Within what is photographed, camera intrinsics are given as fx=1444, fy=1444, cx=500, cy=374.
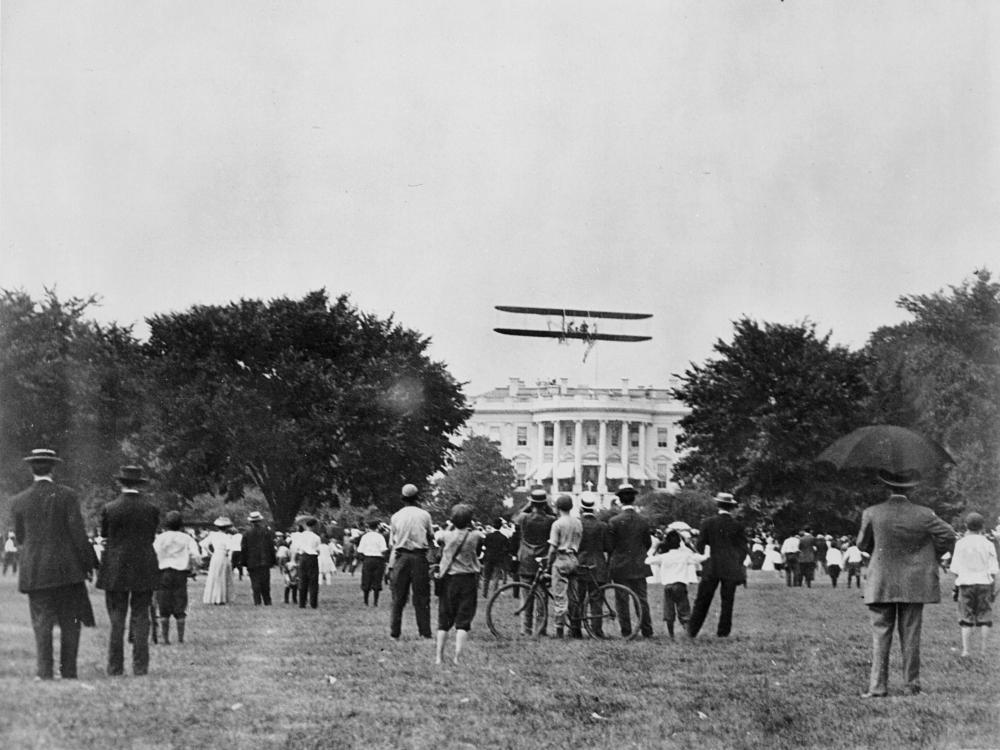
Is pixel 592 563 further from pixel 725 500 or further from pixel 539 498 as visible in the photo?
pixel 539 498

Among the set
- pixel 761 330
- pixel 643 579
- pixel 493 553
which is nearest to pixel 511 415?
pixel 761 330

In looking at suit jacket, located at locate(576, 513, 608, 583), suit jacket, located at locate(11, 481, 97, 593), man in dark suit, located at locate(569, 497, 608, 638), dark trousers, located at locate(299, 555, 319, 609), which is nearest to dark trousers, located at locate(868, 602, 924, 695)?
man in dark suit, located at locate(569, 497, 608, 638)

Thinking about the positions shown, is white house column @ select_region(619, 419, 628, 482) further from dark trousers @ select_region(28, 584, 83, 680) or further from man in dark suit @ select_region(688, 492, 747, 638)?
dark trousers @ select_region(28, 584, 83, 680)

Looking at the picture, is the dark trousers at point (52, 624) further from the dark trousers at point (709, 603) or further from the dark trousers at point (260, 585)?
the dark trousers at point (260, 585)

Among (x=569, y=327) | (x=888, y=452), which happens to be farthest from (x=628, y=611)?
(x=569, y=327)

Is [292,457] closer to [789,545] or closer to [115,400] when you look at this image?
[115,400]

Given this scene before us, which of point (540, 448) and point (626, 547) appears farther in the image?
point (540, 448)

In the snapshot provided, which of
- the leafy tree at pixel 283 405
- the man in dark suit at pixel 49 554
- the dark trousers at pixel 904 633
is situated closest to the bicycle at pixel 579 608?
the dark trousers at pixel 904 633
